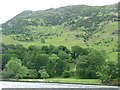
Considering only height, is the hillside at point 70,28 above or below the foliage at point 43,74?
above

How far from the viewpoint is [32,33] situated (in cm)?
10812

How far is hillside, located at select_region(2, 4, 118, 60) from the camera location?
3578 inches

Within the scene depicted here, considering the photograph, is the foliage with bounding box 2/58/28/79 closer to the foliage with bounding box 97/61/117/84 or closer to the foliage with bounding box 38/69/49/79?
the foliage with bounding box 38/69/49/79

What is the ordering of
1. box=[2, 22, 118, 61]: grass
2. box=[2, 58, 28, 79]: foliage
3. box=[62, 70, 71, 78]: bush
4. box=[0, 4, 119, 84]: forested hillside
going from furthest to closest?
box=[2, 22, 118, 61]: grass → box=[0, 4, 119, 84]: forested hillside → box=[62, 70, 71, 78]: bush → box=[2, 58, 28, 79]: foliage

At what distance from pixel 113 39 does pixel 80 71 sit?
35654 mm

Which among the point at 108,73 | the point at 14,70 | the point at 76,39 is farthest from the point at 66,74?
the point at 76,39

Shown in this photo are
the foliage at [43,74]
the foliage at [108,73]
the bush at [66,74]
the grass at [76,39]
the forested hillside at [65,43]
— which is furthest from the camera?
the grass at [76,39]

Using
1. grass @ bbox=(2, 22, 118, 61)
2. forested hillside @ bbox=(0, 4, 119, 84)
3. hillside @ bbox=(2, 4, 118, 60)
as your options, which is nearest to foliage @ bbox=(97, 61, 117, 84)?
forested hillside @ bbox=(0, 4, 119, 84)

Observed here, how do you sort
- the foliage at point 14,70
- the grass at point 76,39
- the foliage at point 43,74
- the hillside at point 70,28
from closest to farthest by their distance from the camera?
the foliage at point 14,70, the foliage at point 43,74, the grass at point 76,39, the hillside at point 70,28

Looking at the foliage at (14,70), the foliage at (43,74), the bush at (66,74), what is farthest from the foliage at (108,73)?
the foliage at (14,70)

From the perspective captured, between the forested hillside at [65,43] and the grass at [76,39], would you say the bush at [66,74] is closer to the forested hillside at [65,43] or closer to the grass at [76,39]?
the forested hillside at [65,43]

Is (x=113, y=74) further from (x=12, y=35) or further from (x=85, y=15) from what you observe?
(x=85, y=15)

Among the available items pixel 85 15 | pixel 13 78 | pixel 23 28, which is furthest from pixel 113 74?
pixel 85 15

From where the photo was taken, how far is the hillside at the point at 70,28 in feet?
298
